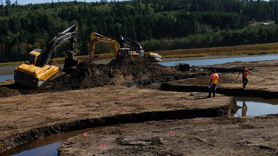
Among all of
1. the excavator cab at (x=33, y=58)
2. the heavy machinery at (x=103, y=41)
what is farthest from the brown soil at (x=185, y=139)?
the heavy machinery at (x=103, y=41)

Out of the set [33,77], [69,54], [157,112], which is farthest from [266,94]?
[69,54]

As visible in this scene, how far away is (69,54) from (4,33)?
107 meters

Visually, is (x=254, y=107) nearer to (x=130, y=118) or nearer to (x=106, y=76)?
(x=130, y=118)

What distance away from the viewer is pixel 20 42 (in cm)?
9869

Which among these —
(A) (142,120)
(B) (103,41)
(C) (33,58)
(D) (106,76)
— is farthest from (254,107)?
(B) (103,41)

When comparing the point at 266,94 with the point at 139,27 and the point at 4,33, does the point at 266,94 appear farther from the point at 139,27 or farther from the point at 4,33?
the point at 4,33

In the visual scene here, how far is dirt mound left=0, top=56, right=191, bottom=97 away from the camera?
2989 centimetres

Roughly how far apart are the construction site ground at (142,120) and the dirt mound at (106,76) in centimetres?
24

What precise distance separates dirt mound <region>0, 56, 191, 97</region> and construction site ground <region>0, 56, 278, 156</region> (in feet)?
0.79

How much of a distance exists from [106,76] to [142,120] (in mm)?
17590

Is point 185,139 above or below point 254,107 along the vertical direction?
above

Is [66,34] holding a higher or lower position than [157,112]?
higher

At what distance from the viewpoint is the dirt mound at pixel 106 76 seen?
98.1 ft

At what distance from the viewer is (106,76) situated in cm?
3534
